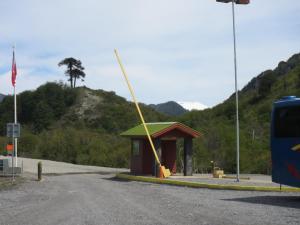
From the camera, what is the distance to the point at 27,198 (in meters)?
16.8

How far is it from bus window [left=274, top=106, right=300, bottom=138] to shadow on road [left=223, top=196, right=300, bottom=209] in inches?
80.2

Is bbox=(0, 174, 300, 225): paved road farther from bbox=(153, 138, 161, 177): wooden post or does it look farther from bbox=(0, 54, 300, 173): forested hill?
bbox=(0, 54, 300, 173): forested hill

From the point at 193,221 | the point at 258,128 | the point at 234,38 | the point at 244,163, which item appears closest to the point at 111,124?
the point at 258,128

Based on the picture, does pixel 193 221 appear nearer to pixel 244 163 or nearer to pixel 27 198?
pixel 27 198

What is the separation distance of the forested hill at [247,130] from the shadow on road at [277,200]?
17965mm

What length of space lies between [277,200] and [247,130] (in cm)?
3197

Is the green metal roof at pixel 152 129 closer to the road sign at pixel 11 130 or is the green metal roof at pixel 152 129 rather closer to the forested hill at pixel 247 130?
the road sign at pixel 11 130

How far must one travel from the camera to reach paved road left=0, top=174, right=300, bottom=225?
1090 centimetres

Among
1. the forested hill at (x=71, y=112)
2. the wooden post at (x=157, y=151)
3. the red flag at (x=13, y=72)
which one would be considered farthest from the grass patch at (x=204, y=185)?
the forested hill at (x=71, y=112)

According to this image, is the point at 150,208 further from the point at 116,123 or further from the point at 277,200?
the point at 116,123

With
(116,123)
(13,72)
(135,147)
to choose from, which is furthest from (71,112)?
(135,147)

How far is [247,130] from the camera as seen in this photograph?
4681 cm

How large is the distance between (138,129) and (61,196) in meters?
11.8

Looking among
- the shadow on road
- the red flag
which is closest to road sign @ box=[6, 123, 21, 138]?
the red flag
